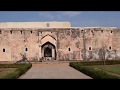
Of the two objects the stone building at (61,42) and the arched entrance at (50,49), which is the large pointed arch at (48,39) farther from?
the arched entrance at (50,49)

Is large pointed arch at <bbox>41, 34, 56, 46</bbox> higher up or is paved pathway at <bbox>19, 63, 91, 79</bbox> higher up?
large pointed arch at <bbox>41, 34, 56, 46</bbox>

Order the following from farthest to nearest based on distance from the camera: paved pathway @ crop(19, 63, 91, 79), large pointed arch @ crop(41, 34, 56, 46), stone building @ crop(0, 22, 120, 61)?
large pointed arch @ crop(41, 34, 56, 46) → stone building @ crop(0, 22, 120, 61) → paved pathway @ crop(19, 63, 91, 79)

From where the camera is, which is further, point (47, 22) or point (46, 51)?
point (47, 22)

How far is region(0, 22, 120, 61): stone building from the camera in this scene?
106ft

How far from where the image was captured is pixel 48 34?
33.0m

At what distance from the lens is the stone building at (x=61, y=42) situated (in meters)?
32.3

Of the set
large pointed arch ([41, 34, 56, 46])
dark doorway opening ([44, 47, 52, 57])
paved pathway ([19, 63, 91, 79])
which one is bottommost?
paved pathway ([19, 63, 91, 79])

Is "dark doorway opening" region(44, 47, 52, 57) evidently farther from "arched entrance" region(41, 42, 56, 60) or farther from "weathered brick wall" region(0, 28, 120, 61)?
"weathered brick wall" region(0, 28, 120, 61)

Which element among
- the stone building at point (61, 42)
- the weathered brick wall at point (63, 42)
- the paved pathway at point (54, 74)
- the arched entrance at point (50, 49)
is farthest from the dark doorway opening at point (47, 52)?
the paved pathway at point (54, 74)

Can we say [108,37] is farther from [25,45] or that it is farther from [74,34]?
[25,45]

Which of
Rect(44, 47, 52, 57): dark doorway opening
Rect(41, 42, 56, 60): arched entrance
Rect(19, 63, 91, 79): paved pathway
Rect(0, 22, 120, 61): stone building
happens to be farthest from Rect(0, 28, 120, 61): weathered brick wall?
Rect(19, 63, 91, 79): paved pathway

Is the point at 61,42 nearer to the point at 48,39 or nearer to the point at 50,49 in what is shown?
the point at 48,39
